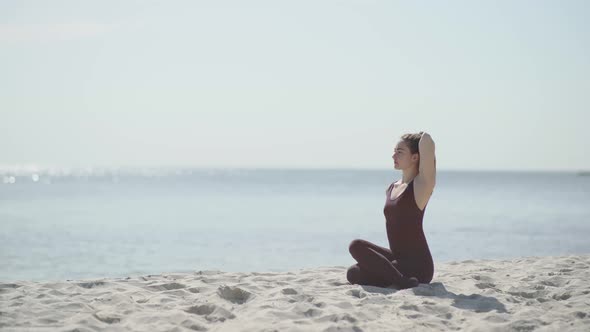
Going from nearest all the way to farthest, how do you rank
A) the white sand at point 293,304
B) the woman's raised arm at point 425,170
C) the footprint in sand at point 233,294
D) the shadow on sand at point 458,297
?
1. the white sand at point 293,304
2. the shadow on sand at point 458,297
3. the footprint in sand at point 233,294
4. the woman's raised arm at point 425,170

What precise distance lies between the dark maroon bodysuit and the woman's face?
0.19 m

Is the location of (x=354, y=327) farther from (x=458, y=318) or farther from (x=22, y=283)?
(x=22, y=283)

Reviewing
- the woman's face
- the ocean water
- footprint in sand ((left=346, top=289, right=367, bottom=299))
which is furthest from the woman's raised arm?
the ocean water

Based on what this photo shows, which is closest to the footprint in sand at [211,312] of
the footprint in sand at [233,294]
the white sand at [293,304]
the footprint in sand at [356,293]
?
the white sand at [293,304]

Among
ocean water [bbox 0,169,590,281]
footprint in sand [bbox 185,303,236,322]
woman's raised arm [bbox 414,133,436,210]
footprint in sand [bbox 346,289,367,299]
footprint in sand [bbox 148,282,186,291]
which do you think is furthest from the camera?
ocean water [bbox 0,169,590,281]

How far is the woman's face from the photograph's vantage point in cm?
572

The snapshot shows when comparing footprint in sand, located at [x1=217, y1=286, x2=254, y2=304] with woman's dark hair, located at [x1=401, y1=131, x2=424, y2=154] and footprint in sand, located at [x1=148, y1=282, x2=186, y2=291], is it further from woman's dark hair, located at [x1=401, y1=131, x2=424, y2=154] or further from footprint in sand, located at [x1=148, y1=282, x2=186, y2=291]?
woman's dark hair, located at [x1=401, y1=131, x2=424, y2=154]

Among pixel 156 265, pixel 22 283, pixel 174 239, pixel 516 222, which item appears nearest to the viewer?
pixel 22 283

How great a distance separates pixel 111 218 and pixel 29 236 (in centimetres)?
541

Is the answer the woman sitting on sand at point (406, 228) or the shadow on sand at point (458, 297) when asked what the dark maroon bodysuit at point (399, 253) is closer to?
the woman sitting on sand at point (406, 228)

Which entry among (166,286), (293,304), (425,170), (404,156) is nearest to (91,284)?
(166,286)

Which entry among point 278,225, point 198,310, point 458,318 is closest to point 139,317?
point 198,310

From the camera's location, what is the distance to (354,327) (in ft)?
14.1

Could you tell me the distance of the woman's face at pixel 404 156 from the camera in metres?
5.72
